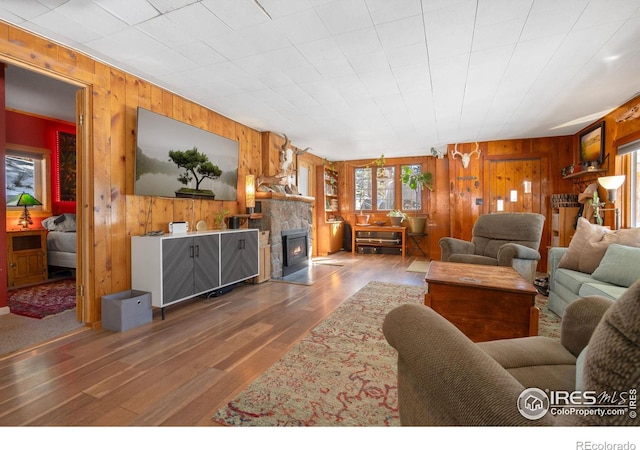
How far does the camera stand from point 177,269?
2.98m

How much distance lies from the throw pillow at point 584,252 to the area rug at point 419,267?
241 cm

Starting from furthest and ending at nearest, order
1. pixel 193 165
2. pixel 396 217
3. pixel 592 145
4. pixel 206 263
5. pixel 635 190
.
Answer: pixel 396 217 < pixel 592 145 < pixel 635 190 < pixel 193 165 < pixel 206 263

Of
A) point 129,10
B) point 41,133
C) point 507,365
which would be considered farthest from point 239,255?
point 41,133

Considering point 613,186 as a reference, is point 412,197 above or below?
above

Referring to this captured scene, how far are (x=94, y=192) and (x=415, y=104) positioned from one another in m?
3.68

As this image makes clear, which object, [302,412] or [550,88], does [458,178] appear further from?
[302,412]

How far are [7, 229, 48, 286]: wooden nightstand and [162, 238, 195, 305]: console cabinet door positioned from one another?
2.83 meters

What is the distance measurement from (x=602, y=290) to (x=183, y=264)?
3.57 m

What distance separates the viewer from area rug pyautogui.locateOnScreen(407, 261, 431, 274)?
533 centimetres

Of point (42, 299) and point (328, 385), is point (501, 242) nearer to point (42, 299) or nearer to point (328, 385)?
point (328, 385)

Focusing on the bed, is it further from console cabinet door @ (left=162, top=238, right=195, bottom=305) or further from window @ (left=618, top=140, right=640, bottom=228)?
window @ (left=618, top=140, right=640, bottom=228)

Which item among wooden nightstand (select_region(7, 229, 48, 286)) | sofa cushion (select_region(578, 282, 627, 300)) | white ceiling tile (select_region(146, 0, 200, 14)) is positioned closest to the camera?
white ceiling tile (select_region(146, 0, 200, 14))

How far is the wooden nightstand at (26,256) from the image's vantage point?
13.1 ft

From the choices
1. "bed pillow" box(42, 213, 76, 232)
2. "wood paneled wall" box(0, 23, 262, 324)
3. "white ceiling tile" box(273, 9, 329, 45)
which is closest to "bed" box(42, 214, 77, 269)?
"bed pillow" box(42, 213, 76, 232)
